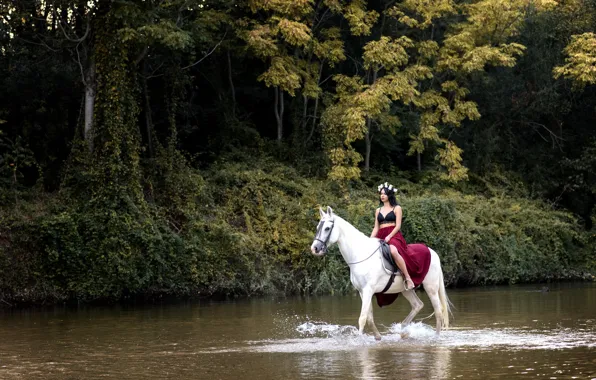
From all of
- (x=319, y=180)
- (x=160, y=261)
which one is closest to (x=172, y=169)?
(x=160, y=261)

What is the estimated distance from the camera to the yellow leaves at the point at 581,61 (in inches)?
1459

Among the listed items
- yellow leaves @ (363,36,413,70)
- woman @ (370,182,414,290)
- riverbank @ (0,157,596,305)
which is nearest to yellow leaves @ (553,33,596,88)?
riverbank @ (0,157,596,305)

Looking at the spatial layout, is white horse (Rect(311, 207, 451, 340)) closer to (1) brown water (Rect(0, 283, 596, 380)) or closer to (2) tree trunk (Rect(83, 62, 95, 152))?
(1) brown water (Rect(0, 283, 596, 380))

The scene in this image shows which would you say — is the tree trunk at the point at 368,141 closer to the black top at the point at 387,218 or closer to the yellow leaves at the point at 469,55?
the yellow leaves at the point at 469,55

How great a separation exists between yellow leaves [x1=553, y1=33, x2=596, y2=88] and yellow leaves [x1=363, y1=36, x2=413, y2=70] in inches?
260

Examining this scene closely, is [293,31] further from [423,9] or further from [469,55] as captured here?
[469,55]

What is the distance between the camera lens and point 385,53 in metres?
35.3

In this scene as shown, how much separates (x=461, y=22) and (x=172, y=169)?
1640 cm

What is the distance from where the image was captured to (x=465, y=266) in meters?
32.0

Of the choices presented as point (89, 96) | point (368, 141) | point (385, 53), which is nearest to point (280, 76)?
point (385, 53)

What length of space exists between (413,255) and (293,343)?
2837 mm

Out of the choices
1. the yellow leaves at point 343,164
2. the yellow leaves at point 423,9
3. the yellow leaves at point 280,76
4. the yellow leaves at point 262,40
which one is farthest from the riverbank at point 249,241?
the yellow leaves at point 423,9

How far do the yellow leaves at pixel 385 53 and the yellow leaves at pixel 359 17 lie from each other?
2.03 ft

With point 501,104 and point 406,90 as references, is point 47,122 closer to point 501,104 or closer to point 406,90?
point 406,90
